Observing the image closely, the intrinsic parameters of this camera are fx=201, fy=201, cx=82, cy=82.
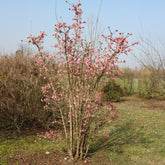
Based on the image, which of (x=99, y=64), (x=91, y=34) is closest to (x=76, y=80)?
(x=99, y=64)

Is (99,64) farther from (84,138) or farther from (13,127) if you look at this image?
(13,127)

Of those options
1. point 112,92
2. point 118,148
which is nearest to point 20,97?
point 118,148

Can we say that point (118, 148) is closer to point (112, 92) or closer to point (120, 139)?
point (120, 139)

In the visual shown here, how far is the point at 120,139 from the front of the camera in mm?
5637

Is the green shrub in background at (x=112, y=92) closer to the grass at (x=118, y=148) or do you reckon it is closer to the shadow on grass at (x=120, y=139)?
the shadow on grass at (x=120, y=139)

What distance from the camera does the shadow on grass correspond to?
491cm

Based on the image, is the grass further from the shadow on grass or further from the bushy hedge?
the bushy hedge

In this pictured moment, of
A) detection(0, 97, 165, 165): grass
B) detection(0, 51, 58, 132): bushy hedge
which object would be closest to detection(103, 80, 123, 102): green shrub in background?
detection(0, 97, 165, 165): grass

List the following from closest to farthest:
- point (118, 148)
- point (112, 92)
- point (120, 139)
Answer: point (118, 148) < point (120, 139) < point (112, 92)

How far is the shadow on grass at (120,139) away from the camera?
193 inches

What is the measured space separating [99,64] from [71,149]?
5.86ft

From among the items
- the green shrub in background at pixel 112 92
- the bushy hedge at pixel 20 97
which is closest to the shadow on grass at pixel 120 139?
the bushy hedge at pixel 20 97

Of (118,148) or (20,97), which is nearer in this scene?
(118,148)

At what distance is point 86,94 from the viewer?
3.80 meters
